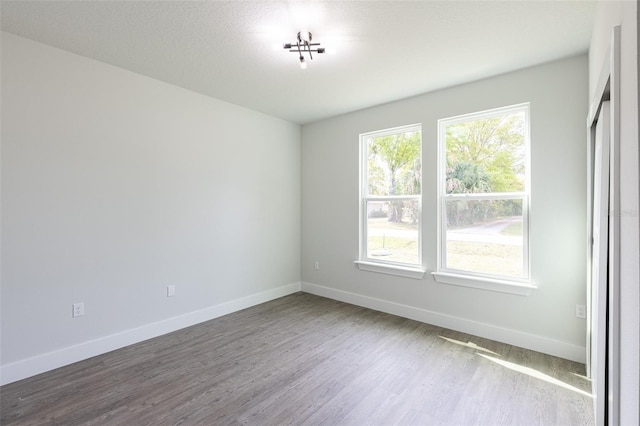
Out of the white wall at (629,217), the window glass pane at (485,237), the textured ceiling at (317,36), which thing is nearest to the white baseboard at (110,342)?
the textured ceiling at (317,36)

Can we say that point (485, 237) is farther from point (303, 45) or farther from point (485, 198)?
point (303, 45)

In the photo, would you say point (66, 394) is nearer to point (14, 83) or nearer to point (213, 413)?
point (213, 413)

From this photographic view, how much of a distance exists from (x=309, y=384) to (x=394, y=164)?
273cm

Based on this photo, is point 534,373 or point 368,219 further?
point 368,219

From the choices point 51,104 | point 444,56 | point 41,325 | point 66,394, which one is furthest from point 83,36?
point 444,56

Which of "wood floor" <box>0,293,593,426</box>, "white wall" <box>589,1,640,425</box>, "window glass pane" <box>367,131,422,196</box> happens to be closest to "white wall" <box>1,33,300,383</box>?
"wood floor" <box>0,293,593,426</box>

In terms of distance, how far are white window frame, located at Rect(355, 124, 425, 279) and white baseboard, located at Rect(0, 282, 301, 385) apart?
5.29 feet

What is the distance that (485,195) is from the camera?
3113mm

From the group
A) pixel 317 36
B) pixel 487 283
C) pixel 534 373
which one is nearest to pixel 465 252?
pixel 487 283

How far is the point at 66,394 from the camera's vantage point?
2.15 meters

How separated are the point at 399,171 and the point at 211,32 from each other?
2569 millimetres

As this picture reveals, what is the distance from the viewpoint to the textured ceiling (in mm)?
2008

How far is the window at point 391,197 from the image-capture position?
3.67 meters

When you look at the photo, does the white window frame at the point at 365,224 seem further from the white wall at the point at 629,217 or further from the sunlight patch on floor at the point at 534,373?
the white wall at the point at 629,217
